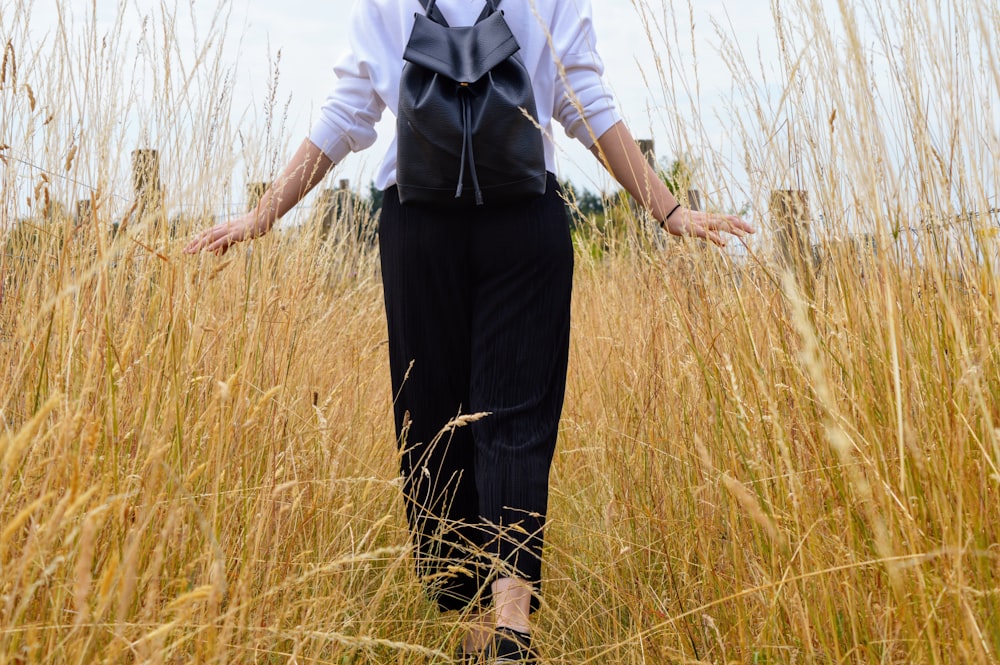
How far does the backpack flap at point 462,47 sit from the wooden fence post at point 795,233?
1.84 ft

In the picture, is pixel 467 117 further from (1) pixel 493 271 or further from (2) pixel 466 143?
(1) pixel 493 271

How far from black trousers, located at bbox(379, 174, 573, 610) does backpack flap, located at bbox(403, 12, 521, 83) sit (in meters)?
0.27

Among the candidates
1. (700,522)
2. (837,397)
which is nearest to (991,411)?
(837,397)

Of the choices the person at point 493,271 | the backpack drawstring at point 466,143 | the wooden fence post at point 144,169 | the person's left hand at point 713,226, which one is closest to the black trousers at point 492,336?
the person at point 493,271

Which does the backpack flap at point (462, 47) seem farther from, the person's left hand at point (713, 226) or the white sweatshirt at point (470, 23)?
the person's left hand at point (713, 226)

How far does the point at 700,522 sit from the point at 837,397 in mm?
329

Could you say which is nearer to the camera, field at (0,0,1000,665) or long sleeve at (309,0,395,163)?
field at (0,0,1000,665)

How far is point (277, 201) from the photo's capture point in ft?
6.40

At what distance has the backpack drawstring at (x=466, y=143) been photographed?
66.6 inches

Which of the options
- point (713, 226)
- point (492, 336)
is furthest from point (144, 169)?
point (713, 226)

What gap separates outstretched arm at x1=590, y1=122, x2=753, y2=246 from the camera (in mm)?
1753

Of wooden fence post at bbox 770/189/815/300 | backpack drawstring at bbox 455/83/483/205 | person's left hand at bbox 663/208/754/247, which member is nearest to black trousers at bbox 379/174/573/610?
backpack drawstring at bbox 455/83/483/205

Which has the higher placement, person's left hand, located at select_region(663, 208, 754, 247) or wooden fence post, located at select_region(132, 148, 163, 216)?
wooden fence post, located at select_region(132, 148, 163, 216)

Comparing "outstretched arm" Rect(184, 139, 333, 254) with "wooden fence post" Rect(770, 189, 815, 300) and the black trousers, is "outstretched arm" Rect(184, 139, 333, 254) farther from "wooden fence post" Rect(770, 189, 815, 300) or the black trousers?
"wooden fence post" Rect(770, 189, 815, 300)
